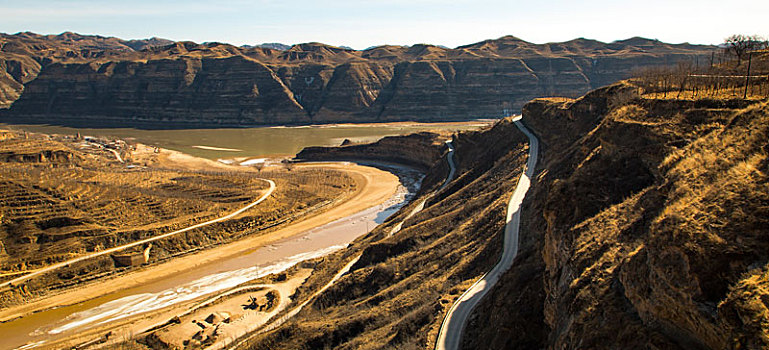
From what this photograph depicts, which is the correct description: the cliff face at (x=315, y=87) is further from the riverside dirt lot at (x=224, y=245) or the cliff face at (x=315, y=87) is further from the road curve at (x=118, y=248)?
the road curve at (x=118, y=248)

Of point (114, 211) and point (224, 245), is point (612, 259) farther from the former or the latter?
point (114, 211)

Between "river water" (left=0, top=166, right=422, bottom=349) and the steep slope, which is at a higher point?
the steep slope

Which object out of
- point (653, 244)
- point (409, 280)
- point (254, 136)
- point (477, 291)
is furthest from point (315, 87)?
point (653, 244)

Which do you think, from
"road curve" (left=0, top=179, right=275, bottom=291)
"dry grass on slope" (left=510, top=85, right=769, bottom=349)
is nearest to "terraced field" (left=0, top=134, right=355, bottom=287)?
"road curve" (left=0, top=179, right=275, bottom=291)

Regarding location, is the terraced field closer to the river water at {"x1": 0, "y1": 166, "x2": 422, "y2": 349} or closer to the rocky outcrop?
the river water at {"x1": 0, "y1": 166, "x2": 422, "y2": 349}

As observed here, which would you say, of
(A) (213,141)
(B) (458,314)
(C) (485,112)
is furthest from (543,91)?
(B) (458,314)

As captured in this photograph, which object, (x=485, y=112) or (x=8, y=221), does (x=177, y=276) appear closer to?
(x=8, y=221)
